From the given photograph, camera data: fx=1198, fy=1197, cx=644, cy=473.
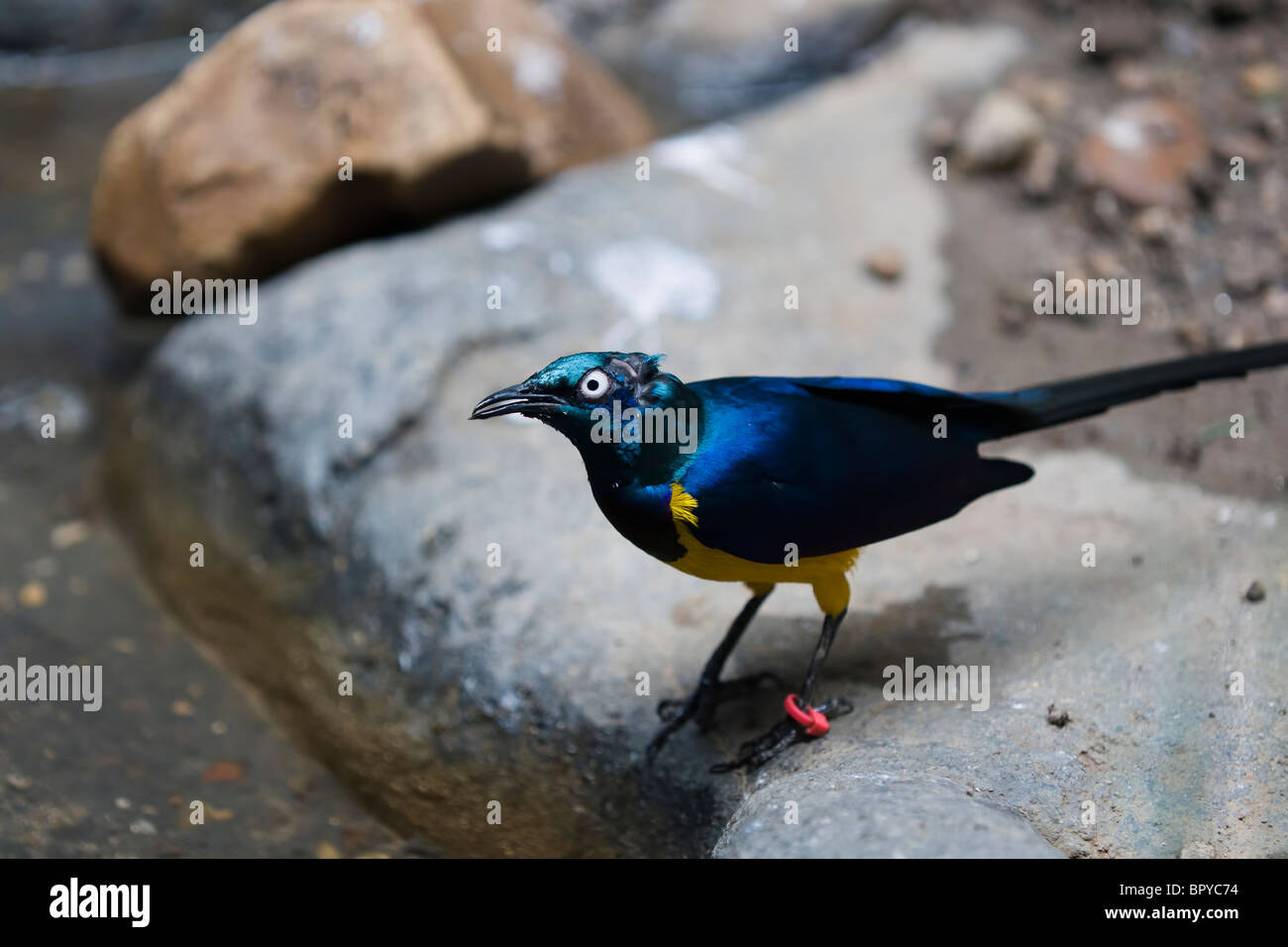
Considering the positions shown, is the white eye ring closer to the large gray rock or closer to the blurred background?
the large gray rock

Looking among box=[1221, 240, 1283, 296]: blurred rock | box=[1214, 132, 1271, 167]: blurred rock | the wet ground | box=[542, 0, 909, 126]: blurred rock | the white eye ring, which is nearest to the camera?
the white eye ring

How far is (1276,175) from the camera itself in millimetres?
5043

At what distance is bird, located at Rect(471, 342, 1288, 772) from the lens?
262cm

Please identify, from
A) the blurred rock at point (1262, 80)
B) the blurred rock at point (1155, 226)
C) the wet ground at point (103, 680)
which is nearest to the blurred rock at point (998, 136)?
the blurred rock at point (1155, 226)

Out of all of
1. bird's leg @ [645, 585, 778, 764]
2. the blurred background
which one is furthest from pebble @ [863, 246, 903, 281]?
bird's leg @ [645, 585, 778, 764]

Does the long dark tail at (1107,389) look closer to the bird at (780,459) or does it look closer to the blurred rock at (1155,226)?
the bird at (780,459)

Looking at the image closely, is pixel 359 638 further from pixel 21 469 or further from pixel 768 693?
pixel 21 469

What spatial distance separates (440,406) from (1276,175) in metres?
3.61

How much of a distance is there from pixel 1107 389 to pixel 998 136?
266 cm

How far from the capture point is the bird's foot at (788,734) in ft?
9.91

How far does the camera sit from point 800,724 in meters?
3.06

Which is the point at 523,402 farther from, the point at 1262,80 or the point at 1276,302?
the point at 1262,80

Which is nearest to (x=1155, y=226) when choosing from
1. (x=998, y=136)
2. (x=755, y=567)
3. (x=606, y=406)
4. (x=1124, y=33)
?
(x=998, y=136)

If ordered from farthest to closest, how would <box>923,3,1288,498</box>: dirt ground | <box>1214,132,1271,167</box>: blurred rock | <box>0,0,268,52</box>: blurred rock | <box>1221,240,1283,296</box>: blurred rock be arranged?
<box>0,0,268,52</box>: blurred rock
<box>1214,132,1271,167</box>: blurred rock
<box>1221,240,1283,296</box>: blurred rock
<box>923,3,1288,498</box>: dirt ground
